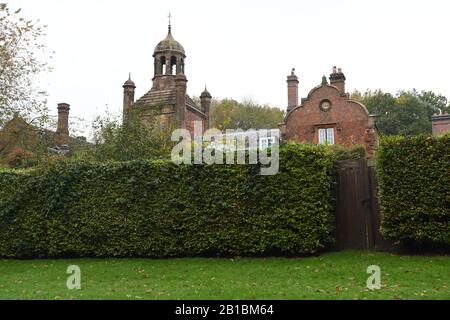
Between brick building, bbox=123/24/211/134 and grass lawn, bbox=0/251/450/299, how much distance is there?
22.1 meters

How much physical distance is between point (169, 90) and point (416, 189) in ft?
86.6

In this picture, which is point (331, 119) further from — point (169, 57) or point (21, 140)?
point (21, 140)

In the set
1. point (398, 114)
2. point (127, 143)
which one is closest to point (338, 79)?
point (127, 143)

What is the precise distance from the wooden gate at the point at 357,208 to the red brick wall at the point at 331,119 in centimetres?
1795

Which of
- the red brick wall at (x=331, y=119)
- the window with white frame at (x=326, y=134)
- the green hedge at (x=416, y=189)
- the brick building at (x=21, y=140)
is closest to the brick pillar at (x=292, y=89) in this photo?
the red brick wall at (x=331, y=119)

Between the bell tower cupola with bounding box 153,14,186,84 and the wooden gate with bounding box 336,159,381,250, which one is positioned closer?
the wooden gate with bounding box 336,159,381,250

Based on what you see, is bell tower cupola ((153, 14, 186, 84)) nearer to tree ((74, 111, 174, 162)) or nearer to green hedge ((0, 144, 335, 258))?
tree ((74, 111, 174, 162))

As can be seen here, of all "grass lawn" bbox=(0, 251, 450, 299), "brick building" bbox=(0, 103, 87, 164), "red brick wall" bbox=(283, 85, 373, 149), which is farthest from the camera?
"red brick wall" bbox=(283, 85, 373, 149)

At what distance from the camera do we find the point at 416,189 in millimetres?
12953

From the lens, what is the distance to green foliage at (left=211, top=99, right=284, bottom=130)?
2400 inches

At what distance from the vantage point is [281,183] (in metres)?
14.0

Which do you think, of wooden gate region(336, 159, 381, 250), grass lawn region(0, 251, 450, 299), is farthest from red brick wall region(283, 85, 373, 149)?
grass lawn region(0, 251, 450, 299)
